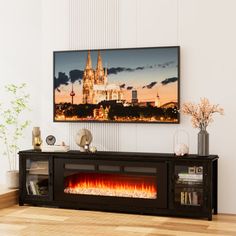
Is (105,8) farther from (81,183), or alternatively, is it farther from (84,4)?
(81,183)

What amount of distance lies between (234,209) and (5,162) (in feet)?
10.3

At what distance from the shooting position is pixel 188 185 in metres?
5.96

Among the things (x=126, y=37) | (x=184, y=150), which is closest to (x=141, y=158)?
(x=184, y=150)

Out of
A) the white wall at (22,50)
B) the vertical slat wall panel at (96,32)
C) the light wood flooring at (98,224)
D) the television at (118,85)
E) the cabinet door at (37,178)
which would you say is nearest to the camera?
the light wood flooring at (98,224)

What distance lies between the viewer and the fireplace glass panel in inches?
242

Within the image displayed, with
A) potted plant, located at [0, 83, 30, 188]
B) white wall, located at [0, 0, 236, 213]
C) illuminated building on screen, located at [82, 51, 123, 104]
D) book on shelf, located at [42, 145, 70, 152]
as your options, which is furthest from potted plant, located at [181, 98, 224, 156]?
potted plant, located at [0, 83, 30, 188]

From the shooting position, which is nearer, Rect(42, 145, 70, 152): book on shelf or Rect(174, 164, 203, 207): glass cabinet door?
Rect(174, 164, 203, 207): glass cabinet door

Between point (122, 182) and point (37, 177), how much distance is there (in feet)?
3.62

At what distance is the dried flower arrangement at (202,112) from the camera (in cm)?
604

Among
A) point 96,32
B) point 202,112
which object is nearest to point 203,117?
point 202,112

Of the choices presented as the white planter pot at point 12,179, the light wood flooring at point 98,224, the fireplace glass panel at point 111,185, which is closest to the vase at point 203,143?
the fireplace glass panel at point 111,185

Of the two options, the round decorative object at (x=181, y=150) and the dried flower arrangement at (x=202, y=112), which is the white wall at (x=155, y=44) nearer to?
the dried flower arrangement at (x=202, y=112)

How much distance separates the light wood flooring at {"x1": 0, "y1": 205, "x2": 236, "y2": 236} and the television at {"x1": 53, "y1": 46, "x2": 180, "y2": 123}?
1.22 m

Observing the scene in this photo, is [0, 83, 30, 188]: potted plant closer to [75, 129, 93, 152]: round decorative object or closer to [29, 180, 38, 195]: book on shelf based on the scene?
[29, 180, 38, 195]: book on shelf
